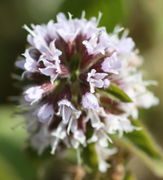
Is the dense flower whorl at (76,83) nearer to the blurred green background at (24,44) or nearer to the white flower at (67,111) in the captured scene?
the white flower at (67,111)

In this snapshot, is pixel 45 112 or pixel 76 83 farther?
pixel 76 83

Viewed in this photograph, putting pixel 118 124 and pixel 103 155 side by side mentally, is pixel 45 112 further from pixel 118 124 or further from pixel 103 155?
pixel 103 155

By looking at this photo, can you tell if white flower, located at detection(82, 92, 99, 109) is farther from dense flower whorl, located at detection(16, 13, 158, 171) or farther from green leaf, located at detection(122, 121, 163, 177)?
green leaf, located at detection(122, 121, 163, 177)

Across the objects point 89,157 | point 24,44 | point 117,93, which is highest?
point 24,44

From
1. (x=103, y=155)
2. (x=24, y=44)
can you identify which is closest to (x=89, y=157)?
(x=103, y=155)

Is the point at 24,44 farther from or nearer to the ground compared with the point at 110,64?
farther from the ground

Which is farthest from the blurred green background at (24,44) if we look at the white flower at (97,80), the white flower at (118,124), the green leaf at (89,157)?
the white flower at (97,80)

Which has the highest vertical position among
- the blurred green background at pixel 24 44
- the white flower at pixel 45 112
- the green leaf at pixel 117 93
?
the blurred green background at pixel 24 44

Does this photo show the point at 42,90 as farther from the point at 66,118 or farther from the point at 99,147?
the point at 99,147
